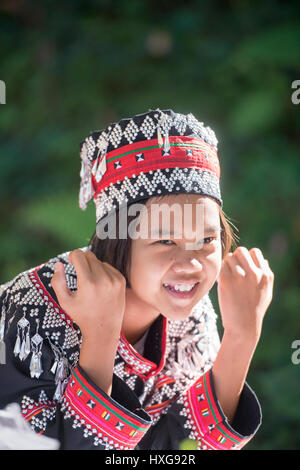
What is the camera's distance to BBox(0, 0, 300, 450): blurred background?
9.39 ft

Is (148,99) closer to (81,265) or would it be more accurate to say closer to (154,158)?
(154,158)

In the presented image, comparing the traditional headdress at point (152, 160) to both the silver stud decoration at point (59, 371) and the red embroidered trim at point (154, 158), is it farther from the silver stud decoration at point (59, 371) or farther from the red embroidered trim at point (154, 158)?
the silver stud decoration at point (59, 371)

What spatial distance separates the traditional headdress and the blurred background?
5.22 ft

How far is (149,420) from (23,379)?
231 mm

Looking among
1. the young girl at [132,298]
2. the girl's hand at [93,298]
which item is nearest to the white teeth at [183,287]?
the young girl at [132,298]

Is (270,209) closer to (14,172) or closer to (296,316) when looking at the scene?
(296,316)

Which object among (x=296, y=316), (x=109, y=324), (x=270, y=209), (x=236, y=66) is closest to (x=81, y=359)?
(x=109, y=324)

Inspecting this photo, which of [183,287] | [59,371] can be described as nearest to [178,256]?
[183,287]

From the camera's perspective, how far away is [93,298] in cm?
109

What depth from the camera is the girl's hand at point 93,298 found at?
43.1 inches

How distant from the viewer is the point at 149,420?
1144 millimetres

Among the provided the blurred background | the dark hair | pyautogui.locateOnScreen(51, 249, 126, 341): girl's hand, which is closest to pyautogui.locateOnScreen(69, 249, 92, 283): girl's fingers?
pyautogui.locateOnScreen(51, 249, 126, 341): girl's hand

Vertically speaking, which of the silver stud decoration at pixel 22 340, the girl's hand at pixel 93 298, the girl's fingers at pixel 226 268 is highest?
the girl's fingers at pixel 226 268

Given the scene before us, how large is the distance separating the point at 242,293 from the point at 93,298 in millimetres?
297
